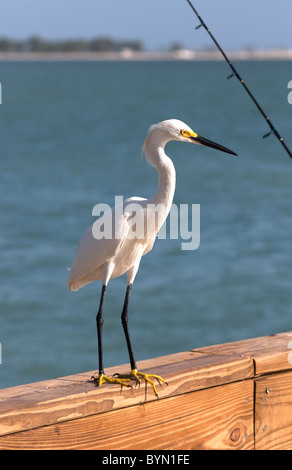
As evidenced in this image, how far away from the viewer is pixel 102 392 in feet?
7.23

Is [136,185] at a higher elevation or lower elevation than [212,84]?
lower

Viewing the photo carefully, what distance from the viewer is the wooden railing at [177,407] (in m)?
2.06

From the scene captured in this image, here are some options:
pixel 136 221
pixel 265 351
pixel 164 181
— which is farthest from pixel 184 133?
pixel 265 351

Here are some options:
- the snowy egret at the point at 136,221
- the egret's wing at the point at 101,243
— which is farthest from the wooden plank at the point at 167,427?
the egret's wing at the point at 101,243

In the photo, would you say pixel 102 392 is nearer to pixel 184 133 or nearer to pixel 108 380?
pixel 108 380

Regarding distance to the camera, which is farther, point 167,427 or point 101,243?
point 101,243

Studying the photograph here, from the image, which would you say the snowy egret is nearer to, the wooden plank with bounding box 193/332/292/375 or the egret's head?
the egret's head

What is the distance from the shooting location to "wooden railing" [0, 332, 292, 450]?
206 centimetres

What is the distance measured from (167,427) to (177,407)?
0.07 meters

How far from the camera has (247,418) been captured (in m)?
2.51
